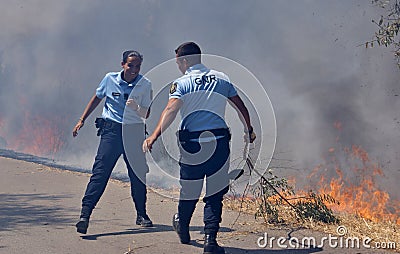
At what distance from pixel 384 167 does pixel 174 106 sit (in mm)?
9445

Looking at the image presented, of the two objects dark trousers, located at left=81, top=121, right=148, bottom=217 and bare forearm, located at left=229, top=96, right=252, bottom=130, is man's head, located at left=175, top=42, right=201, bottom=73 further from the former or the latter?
dark trousers, located at left=81, top=121, right=148, bottom=217

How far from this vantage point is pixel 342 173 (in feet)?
42.5

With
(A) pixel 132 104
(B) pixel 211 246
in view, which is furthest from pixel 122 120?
(B) pixel 211 246

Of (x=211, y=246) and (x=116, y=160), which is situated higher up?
(x=116, y=160)

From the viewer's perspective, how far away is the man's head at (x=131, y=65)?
553 cm

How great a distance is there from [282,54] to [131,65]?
1007 centimetres

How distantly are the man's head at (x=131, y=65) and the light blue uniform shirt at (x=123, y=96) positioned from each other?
0.05m

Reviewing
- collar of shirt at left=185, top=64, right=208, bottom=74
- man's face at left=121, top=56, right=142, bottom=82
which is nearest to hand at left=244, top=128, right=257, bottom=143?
collar of shirt at left=185, top=64, right=208, bottom=74

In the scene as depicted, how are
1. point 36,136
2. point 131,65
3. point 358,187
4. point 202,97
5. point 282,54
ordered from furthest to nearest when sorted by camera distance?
point 36,136, point 282,54, point 358,187, point 131,65, point 202,97

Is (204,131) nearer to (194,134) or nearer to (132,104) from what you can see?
(194,134)

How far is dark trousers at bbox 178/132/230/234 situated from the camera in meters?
4.59

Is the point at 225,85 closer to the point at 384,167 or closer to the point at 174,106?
the point at 174,106

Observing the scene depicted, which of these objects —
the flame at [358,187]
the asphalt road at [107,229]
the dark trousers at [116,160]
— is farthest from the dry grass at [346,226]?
the flame at [358,187]

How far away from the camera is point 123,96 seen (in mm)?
5527
